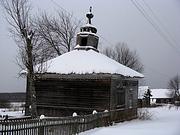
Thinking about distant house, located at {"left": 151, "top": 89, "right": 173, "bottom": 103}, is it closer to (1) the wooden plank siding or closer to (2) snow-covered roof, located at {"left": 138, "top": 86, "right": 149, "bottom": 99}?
(2) snow-covered roof, located at {"left": 138, "top": 86, "right": 149, "bottom": 99}

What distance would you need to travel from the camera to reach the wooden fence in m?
14.6

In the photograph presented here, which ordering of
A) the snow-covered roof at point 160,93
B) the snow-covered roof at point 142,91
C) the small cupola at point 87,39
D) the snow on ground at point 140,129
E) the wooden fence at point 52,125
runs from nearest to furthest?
the wooden fence at point 52,125
the snow on ground at point 140,129
the small cupola at point 87,39
the snow-covered roof at point 142,91
the snow-covered roof at point 160,93

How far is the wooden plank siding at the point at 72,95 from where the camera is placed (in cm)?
2761

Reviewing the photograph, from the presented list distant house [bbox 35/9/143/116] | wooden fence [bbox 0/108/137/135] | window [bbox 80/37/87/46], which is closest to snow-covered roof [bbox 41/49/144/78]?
distant house [bbox 35/9/143/116]

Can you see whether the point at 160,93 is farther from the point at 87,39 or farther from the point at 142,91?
the point at 87,39

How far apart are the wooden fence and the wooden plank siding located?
4535 millimetres

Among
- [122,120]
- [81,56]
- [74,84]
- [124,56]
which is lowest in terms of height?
[122,120]

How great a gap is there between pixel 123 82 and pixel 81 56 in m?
4.20

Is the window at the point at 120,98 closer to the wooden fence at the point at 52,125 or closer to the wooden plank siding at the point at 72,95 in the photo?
the wooden plank siding at the point at 72,95

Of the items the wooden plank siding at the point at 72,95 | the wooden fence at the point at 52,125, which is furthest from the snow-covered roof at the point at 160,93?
the wooden fence at the point at 52,125

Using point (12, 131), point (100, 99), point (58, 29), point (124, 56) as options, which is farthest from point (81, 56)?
point (124, 56)

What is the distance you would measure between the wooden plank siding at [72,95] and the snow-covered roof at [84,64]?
27.8 inches

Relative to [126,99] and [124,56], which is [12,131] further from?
[124,56]

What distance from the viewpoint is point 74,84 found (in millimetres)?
28562
